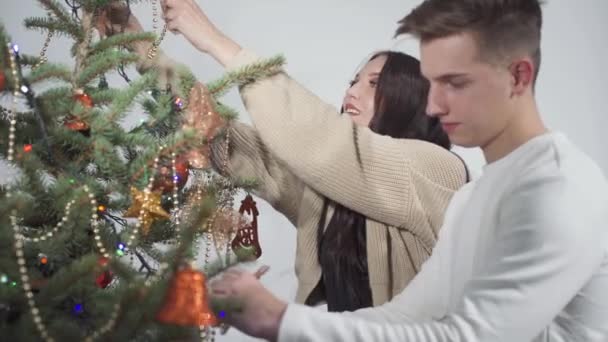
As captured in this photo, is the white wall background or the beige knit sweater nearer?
the beige knit sweater

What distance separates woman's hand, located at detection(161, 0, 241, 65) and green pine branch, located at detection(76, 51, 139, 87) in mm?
251

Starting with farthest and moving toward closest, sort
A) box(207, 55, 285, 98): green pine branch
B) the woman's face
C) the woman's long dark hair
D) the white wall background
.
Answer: the white wall background → the woman's face → the woman's long dark hair → box(207, 55, 285, 98): green pine branch

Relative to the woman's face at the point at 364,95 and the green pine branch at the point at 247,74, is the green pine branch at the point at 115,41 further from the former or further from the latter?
the woman's face at the point at 364,95

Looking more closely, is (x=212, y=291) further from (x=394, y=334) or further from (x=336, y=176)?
(x=336, y=176)

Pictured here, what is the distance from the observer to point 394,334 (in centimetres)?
81

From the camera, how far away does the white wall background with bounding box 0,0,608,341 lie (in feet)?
5.50

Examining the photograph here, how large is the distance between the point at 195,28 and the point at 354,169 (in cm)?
38

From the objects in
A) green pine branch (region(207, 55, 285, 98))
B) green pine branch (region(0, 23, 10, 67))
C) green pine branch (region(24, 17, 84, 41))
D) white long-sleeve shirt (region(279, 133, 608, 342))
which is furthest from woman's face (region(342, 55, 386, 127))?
green pine branch (region(0, 23, 10, 67))

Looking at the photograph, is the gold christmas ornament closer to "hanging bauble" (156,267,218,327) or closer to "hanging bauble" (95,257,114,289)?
"hanging bauble" (95,257,114,289)

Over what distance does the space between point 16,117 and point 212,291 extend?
0.35m

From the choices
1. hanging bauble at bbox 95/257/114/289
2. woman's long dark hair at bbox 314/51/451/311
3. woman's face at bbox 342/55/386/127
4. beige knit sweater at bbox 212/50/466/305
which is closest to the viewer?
Result: hanging bauble at bbox 95/257/114/289

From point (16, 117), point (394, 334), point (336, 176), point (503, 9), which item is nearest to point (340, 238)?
point (336, 176)

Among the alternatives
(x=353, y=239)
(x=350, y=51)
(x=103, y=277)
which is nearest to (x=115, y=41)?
(x=103, y=277)

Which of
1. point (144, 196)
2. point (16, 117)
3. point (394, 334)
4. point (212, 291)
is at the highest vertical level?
point (16, 117)
